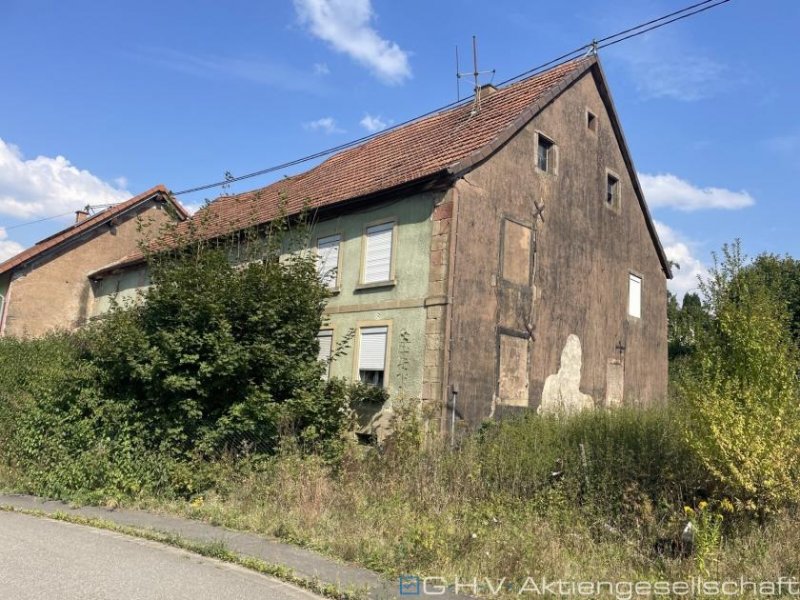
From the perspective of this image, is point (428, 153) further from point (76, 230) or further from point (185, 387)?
point (76, 230)

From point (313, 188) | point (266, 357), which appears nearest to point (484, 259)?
point (266, 357)

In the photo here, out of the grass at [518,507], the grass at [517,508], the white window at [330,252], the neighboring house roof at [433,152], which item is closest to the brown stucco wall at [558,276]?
the neighboring house roof at [433,152]

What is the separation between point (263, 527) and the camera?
7898 mm

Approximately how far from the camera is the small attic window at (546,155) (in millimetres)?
15695

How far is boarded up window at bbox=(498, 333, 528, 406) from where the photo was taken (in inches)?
534

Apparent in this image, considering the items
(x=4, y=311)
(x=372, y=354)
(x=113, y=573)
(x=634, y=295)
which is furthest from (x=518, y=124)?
(x=4, y=311)

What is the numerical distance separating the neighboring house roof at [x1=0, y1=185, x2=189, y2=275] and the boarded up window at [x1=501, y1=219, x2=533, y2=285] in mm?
13628

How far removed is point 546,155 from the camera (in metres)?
15.9

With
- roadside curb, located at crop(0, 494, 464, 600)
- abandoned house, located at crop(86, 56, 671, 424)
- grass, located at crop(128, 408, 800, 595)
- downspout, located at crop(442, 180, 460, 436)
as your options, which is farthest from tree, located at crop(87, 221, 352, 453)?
downspout, located at crop(442, 180, 460, 436)

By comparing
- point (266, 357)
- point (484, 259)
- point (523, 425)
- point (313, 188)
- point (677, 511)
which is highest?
point (313, 188)

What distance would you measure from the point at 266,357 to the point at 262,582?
490 centimetres

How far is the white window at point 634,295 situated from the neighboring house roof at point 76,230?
51.1 feet

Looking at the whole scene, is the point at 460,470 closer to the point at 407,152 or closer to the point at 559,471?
the point at 559,471

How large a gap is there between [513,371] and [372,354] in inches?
122
